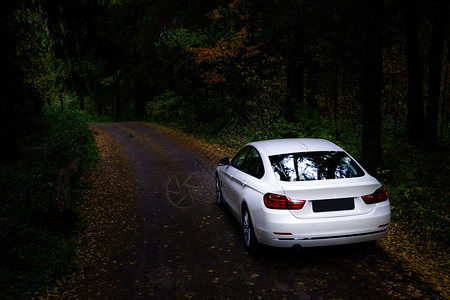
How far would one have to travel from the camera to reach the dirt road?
13.4 ft

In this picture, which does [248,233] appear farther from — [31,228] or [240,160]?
[31,228]

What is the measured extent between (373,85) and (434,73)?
5.79 metres

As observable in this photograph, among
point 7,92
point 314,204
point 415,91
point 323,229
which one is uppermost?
point 7,92

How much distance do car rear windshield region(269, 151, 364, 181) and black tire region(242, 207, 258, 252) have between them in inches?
35.4

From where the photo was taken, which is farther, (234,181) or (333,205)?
(234,181)

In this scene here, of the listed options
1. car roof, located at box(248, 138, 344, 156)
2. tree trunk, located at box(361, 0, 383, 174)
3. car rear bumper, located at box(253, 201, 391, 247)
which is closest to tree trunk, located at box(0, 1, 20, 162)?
car roof, located at box(248, 138, 344, 156)

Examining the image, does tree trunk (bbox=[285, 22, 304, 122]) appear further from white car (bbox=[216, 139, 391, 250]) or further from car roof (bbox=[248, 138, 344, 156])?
white car (bbox=[216, 139, 391, 250])

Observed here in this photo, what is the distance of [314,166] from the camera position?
502 cm

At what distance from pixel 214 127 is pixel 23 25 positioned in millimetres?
11788

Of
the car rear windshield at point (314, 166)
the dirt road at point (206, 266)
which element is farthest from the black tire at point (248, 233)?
the car rear windshield at point (314, 166)

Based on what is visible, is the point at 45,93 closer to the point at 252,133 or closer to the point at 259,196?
the point at 252,133

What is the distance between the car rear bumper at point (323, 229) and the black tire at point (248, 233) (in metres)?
0.52

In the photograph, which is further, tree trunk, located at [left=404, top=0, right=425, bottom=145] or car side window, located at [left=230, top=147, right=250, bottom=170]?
tree trunk, located at [left=404, top=0, right=425, bottom=145]

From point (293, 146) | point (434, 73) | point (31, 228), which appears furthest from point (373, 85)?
point (31, 228)
